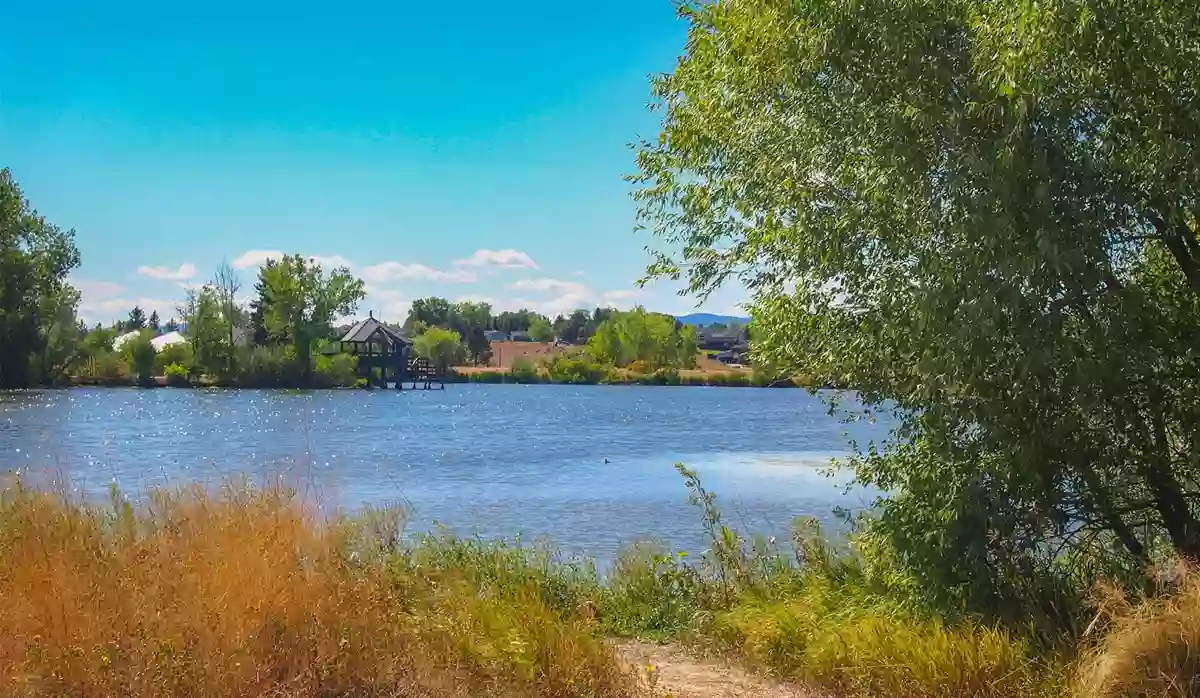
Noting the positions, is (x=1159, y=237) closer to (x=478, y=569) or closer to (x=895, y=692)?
(x=895, y=692)

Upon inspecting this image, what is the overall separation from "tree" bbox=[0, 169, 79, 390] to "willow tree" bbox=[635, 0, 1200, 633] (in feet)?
246

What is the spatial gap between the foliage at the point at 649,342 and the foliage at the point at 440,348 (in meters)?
21.8

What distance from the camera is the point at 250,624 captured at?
19.3 feet

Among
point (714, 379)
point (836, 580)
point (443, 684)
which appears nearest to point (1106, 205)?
point (836, 580)

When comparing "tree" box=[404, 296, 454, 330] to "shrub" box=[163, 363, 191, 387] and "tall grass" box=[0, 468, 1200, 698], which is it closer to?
"shrub" box=[163, 363, 191, 387]

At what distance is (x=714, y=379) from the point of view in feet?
420

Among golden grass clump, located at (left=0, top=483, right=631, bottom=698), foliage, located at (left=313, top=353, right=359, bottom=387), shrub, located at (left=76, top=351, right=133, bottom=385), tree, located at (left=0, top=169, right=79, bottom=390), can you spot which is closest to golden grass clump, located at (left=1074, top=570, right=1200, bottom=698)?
golden grass clump, located at (left=0, top=483, right=631, bottom=698)

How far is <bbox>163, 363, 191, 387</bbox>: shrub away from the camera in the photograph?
3910 inches

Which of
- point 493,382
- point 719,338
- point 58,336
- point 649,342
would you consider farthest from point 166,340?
point 719,338

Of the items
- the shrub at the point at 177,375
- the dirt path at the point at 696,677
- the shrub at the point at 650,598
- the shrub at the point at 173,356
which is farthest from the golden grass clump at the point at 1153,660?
the shrub at the point at 173,356

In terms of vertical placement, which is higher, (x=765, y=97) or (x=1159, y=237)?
(x=765, y=97)

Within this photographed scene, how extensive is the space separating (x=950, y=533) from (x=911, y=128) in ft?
8.71

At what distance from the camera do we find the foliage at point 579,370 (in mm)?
138250

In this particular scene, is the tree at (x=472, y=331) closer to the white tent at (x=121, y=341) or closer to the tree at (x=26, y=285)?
the white tent at (x=121, y=341)
